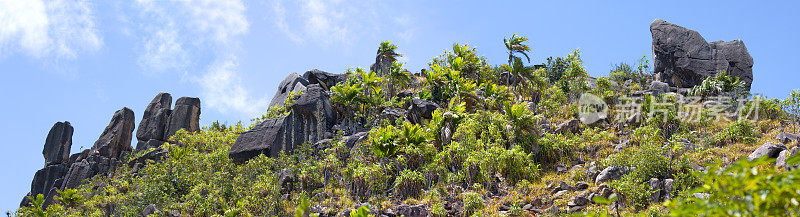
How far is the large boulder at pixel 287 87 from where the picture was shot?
33531 millimetres

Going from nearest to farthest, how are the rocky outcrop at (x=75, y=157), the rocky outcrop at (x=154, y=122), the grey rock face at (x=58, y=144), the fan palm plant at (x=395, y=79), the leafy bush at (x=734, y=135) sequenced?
the leafy bush at (x=734, y=135), the fan palm plant at (x=395, y=79), the rocky outcrop at (x=75, y=157), the rocky outcrop at (x=154, y=122), the grey rock face at (x=58, y=144)

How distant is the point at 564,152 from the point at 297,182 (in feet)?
30.2

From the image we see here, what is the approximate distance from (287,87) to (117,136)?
1021 cm

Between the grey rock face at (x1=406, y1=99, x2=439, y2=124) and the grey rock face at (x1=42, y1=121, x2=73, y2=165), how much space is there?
2378cm

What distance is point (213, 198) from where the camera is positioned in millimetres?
21547

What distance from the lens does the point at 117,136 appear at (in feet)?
116

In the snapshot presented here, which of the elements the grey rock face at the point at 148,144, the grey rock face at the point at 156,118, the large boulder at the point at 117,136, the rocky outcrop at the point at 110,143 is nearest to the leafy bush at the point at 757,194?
the rocky outcrop at the point at 110,143

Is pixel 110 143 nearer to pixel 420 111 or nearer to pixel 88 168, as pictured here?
pixel 88 168

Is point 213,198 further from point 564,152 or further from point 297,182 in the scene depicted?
point 564,152

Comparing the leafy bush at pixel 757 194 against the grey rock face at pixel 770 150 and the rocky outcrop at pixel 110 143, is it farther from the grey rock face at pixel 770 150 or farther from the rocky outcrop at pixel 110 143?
the rocky outcrop at pixel 110 143

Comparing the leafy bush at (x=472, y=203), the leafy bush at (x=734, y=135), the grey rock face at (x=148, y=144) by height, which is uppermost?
the grey rock face at (x=148, y=144)

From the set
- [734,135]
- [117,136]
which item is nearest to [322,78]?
[117,136]

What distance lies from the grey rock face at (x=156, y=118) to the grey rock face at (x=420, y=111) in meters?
17.3

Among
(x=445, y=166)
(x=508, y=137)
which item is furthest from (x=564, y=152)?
(x=445, y=166)
